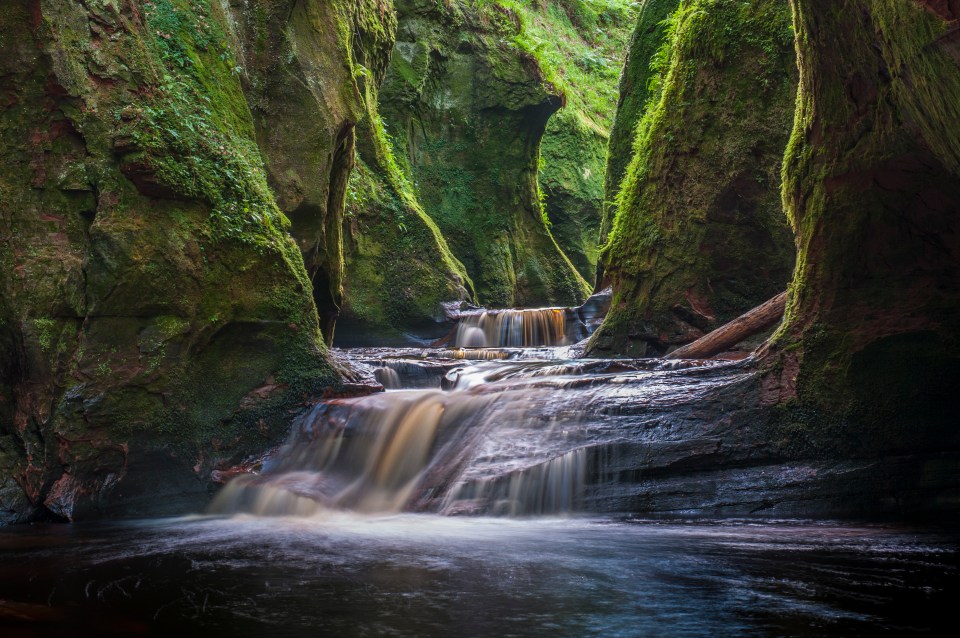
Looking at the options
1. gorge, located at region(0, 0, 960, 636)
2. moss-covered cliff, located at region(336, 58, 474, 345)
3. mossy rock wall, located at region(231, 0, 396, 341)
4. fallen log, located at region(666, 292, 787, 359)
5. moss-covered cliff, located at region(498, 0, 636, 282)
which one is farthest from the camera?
moss-covered cliff, located at region(498, 0, 636, 282)

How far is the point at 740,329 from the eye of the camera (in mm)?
8578

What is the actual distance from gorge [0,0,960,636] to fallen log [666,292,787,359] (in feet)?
0.93

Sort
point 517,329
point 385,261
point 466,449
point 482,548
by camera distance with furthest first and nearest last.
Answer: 1. point 385,261
2. point 517,329
3. point 466,449
4. point 482,548

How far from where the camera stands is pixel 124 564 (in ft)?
13.9

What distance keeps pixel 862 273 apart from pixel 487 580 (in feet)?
13.5

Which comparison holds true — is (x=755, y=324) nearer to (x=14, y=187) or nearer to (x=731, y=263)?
(x=731, y=263)

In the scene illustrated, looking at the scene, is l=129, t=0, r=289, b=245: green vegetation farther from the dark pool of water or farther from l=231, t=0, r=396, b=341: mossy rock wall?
the dark pool of water

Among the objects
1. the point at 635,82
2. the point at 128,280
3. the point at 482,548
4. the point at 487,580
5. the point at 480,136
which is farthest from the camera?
→ the point at 480,136

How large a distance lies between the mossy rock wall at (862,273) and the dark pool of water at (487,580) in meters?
1.15

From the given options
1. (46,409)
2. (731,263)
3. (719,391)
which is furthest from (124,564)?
(731,263)

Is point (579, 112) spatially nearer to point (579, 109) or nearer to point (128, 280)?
point (579, 109)

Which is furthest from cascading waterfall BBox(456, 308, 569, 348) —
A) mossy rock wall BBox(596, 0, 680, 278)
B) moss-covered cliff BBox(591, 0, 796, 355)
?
moss-covered cliff BBox(591, 0, 796, 355)

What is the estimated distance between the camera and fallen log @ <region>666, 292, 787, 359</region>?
8.37 m

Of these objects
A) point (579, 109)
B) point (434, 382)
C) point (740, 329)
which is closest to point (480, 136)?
point (579, 109)
